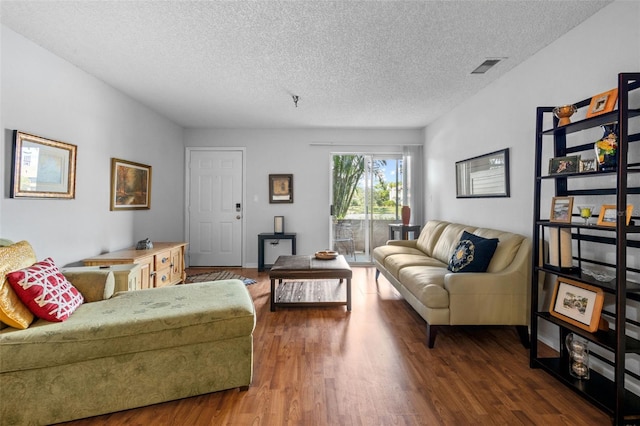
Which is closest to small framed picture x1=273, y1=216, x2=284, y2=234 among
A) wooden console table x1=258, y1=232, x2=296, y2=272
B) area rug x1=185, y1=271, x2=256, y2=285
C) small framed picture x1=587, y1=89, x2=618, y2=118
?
wooden console table x1=258, y1=232, x2=296, y2=272

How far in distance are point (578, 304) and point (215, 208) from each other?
501 cm

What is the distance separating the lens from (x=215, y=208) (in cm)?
565

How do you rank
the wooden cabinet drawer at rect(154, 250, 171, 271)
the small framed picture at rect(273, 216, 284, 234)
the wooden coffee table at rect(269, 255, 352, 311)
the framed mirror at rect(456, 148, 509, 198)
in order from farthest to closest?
the small framed picture at rect(273, 216, 284, 234) → the wooden cabinet drawer at rect(154, 250, 171, 271) → the wooden coffee table at rect(269, 255, 352, 311) → the framed mirror at rect(456, 148, 509, 198)

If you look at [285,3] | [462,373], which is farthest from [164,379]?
[285,3]

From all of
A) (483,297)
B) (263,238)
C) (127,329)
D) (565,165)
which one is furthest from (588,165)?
(263,238)

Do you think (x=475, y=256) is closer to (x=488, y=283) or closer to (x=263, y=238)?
(x=488, y=283)

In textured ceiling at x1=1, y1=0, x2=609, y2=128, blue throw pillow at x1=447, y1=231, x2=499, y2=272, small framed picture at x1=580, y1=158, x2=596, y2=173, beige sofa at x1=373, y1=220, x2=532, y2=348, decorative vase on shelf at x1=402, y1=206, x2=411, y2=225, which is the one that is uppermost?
textured ceiling at x1=1, y1=0, x2=609, y2=128

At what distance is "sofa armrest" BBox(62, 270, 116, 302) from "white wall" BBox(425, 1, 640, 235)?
3.40m

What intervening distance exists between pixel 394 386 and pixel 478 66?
285cm

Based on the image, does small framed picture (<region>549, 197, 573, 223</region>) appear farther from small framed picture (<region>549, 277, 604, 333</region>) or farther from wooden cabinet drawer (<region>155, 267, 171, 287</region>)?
wooden cabinet drawer (<region>155, 267, 171, 287</region>)

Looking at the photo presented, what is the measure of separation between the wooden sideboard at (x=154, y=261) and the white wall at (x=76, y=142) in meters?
0.25

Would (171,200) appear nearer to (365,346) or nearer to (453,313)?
(365,346)

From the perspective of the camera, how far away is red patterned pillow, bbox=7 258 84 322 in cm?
179

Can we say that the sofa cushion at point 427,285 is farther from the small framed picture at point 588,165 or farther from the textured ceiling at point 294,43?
the textured ceiling at point 294,43
